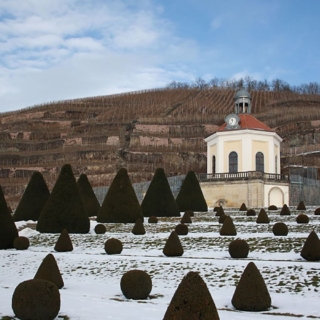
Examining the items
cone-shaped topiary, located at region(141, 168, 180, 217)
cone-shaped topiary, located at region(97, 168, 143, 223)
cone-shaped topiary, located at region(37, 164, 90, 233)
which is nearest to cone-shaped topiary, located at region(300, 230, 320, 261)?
cone-shaped topiary, located at region(37, 164, 90, 233)

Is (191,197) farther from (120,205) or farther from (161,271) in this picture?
(161,271)

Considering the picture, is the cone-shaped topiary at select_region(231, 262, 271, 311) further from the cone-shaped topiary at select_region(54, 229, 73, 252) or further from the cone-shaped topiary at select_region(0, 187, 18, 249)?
the cone-shaped topiary at select_region(0, 187, 18, 249)

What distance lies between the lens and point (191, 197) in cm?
3291

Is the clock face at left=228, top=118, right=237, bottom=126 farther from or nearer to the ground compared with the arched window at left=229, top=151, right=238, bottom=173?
farther from the ground

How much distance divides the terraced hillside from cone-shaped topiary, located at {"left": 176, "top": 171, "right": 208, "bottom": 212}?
31.9m

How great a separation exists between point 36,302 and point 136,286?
2.66 m

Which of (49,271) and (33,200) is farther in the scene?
(33,200)

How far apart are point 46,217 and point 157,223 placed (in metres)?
5.95

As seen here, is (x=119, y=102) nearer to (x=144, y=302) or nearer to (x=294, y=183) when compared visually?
(x=294, y=183)

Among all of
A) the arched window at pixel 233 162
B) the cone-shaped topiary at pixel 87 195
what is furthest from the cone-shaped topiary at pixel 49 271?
the arched window at pixel 233 162

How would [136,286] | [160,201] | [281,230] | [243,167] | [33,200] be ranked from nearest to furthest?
[136,286]
[281,230]
[33,200]
[160,201]
[243,167]

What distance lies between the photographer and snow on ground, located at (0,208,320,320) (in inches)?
359

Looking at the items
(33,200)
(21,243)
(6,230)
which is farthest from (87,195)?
(21,243)

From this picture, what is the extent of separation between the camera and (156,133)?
258 feet
